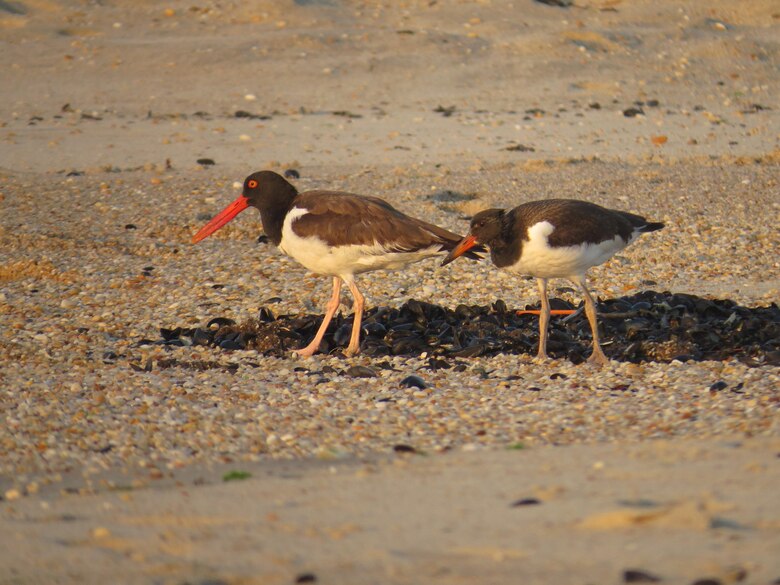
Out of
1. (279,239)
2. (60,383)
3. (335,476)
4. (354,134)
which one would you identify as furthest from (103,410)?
(354,134)

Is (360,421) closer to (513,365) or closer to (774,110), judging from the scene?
(513,365)

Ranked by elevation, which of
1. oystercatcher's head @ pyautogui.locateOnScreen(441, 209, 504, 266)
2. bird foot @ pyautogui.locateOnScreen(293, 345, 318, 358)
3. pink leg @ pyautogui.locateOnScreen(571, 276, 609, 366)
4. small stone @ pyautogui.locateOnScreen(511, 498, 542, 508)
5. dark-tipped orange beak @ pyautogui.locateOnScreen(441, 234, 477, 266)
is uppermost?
oystercatcher's head @ pyautogui.locateOnScreen(441, 209, 504, 266)

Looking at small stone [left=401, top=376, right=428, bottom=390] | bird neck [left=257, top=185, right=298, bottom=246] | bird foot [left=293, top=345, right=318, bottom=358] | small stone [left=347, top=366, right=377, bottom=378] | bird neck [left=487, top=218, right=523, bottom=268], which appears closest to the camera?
small stone [left=401, top=376, right=428, bottom=390]

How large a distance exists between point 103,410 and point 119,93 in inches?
403

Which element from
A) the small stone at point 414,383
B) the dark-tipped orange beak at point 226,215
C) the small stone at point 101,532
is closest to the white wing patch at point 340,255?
the dark-tipped orange beak at point 226,215

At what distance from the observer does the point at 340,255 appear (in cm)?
707

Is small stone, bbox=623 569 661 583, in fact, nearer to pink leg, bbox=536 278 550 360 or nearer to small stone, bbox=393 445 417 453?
small stone, bbox=393 445 417 453

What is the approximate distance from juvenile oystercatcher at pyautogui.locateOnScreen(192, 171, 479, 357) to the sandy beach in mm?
653

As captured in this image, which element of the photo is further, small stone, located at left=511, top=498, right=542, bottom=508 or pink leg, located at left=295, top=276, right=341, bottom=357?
pink leg, located at left=295, top=276, right=341, bottom=357

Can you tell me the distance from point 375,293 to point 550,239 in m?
2.15

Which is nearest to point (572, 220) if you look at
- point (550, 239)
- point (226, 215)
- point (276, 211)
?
point (550, 239)

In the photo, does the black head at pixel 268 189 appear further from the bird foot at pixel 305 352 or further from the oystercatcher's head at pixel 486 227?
the oystercatcher's head at pixel 486 227

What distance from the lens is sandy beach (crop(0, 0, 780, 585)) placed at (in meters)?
3.66

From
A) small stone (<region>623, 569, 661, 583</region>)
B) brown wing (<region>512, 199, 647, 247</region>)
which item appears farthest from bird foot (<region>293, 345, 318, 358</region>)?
small stone (<region>623, 569, 661, 583</region>)
